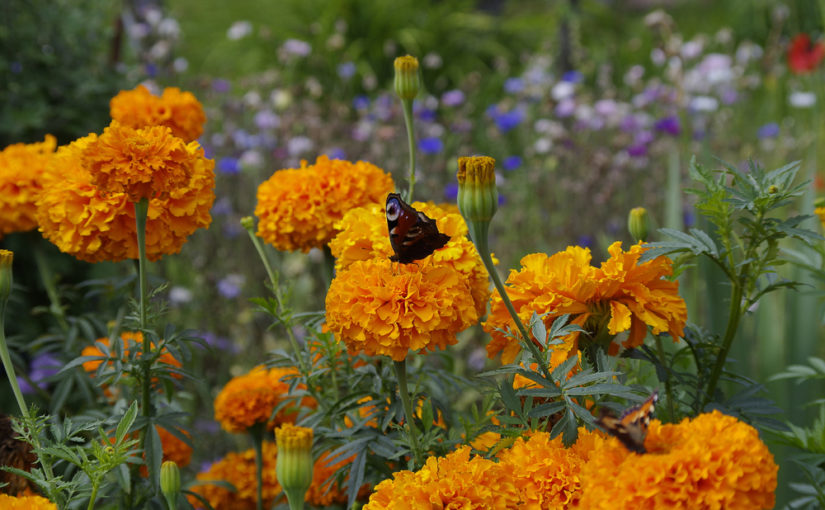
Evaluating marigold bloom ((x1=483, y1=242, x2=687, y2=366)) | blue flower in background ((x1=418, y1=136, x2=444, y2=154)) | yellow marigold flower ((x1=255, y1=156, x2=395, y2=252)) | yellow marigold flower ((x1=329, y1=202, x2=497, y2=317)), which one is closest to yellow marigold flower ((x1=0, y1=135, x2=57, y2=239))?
yellow marigold flower ((x1=255, y1=156, x2=395, y2=252))

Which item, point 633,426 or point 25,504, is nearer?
point 633,426

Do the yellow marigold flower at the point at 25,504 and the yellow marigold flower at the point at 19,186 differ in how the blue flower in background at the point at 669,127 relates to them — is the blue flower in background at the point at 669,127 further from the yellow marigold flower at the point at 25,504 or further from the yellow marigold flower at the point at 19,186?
the yellow marigold flower at the point at 25,504

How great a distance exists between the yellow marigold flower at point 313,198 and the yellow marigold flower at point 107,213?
15 cm

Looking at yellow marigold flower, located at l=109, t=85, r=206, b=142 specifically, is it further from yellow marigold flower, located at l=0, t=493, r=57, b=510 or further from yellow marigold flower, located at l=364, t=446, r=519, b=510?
yellow marigold flower, located at l=364, t=446, r=519, b=510

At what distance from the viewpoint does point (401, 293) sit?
3.21ft

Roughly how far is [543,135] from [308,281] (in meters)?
1.70

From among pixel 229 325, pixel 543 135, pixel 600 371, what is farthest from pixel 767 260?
pixel 543 135

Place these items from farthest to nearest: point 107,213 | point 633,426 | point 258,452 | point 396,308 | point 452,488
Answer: point 258,452, point 107,213, point 396,308, point 452,488, point 633,426

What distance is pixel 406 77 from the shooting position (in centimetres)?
129

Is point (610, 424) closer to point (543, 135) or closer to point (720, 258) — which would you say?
point (720, 258)

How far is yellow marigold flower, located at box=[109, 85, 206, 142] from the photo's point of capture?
1.48 metres

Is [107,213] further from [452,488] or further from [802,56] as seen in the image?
[802,56]

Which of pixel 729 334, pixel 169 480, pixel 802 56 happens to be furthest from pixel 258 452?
pixel 802 56

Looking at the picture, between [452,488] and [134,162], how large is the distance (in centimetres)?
59
